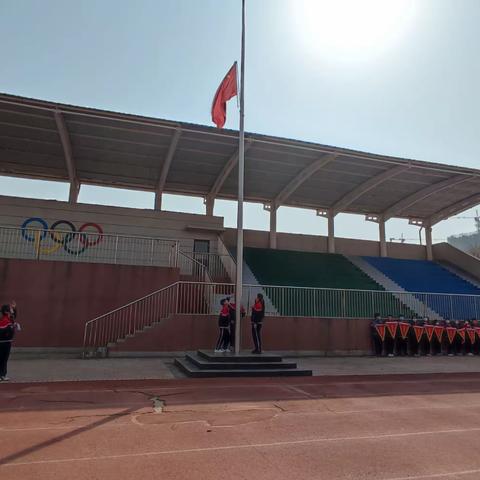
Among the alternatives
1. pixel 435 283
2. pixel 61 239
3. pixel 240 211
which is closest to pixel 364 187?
pixel 435 283

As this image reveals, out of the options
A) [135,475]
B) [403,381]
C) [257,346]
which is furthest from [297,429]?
[257,346]

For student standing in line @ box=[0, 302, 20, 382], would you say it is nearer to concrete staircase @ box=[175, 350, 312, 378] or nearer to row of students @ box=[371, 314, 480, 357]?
concrete staircase @ box=[175, 350, 312, 378]

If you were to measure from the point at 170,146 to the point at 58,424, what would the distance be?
599 inches

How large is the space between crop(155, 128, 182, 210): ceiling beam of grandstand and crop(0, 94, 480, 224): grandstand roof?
53 millimetres

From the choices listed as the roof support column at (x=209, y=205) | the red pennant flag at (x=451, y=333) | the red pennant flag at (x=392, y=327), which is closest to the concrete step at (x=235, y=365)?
the red pennant flag at (x=392, y=327)

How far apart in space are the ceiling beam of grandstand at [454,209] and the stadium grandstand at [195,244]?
0.36 ft

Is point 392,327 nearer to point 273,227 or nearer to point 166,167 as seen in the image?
point 273,227

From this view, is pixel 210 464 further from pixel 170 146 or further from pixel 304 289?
pixel 170 146

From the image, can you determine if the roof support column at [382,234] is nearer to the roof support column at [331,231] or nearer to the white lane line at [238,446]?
the roof support column at [331,231]

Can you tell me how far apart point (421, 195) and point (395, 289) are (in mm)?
6314

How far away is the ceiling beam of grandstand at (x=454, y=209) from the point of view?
89.5 feet

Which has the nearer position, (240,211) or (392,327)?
(240,211)

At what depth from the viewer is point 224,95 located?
1391 centimetres

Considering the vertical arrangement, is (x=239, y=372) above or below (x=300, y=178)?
below
